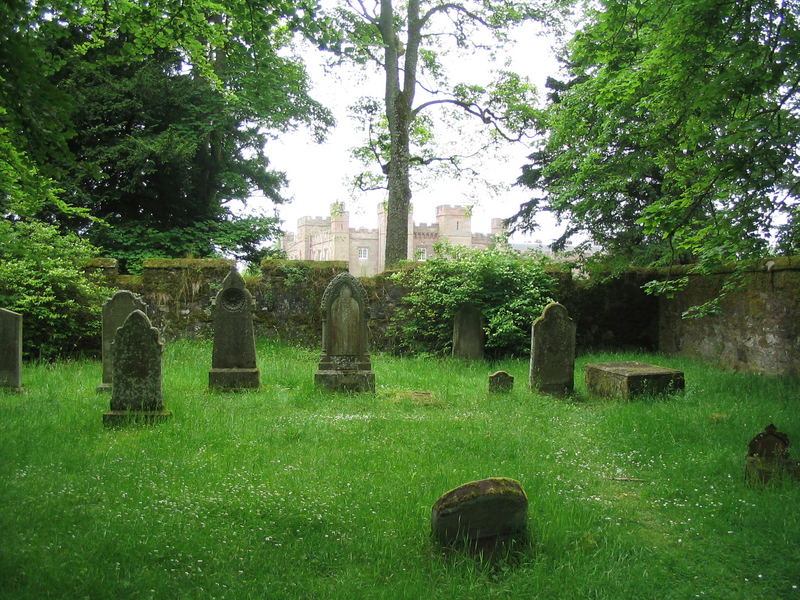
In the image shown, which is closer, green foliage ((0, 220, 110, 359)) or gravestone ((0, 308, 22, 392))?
gravestone ((0, 308, 22, 392))

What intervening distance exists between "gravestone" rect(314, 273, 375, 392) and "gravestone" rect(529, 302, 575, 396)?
2536 millimetres

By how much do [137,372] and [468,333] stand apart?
752 cm

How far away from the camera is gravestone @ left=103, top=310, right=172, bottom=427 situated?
6.68 metres

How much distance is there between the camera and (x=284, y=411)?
297 inches

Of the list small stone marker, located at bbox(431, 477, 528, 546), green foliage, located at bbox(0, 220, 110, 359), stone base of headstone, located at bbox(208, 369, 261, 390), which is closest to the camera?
small stone marker, located at bbox(431, 477, 528, 546)

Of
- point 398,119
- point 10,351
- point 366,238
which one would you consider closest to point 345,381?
point 10,351

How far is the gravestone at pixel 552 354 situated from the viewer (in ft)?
29.7

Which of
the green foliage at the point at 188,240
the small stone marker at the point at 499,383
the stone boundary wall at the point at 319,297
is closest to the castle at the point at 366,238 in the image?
the green foliage at the point at 188,240

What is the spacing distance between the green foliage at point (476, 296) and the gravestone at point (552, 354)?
9.90 feet

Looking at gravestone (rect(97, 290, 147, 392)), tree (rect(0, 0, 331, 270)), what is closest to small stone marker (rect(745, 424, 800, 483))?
gravestone (rect(97, 290, 147, 392))

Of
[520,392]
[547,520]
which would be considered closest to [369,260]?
[520,392]

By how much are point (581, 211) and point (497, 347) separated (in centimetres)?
506

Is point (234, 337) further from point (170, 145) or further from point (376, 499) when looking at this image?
point (170, 145)

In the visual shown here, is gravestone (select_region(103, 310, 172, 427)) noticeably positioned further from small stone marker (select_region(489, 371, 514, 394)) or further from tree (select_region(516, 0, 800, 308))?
tree (select_region(516, 0, 800, 308))
